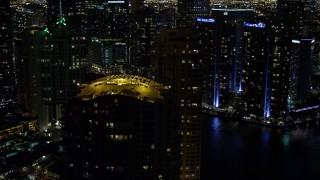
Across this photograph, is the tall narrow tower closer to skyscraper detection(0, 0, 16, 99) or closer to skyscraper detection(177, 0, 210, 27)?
skyscraper detection(0, 0, 16, 99)

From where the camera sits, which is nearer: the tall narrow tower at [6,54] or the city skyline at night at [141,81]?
the city skyline at night at [141,81]

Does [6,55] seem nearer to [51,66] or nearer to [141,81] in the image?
[51,66]

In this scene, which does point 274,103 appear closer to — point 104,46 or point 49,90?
point 49,90

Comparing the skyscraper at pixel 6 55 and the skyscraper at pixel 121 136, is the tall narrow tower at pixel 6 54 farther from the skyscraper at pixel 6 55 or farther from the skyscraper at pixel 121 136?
the skyscraper at pixel 121 136

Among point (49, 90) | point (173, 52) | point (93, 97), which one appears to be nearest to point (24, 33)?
point (49, 90)

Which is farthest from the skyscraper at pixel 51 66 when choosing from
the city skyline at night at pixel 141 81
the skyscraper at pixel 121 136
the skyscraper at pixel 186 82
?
the skyscraper at pixel 121 136

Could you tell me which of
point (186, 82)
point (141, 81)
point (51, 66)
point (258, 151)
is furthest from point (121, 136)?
point (51, 66)

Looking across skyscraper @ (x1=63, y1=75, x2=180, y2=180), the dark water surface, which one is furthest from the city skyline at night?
the dark water surface
